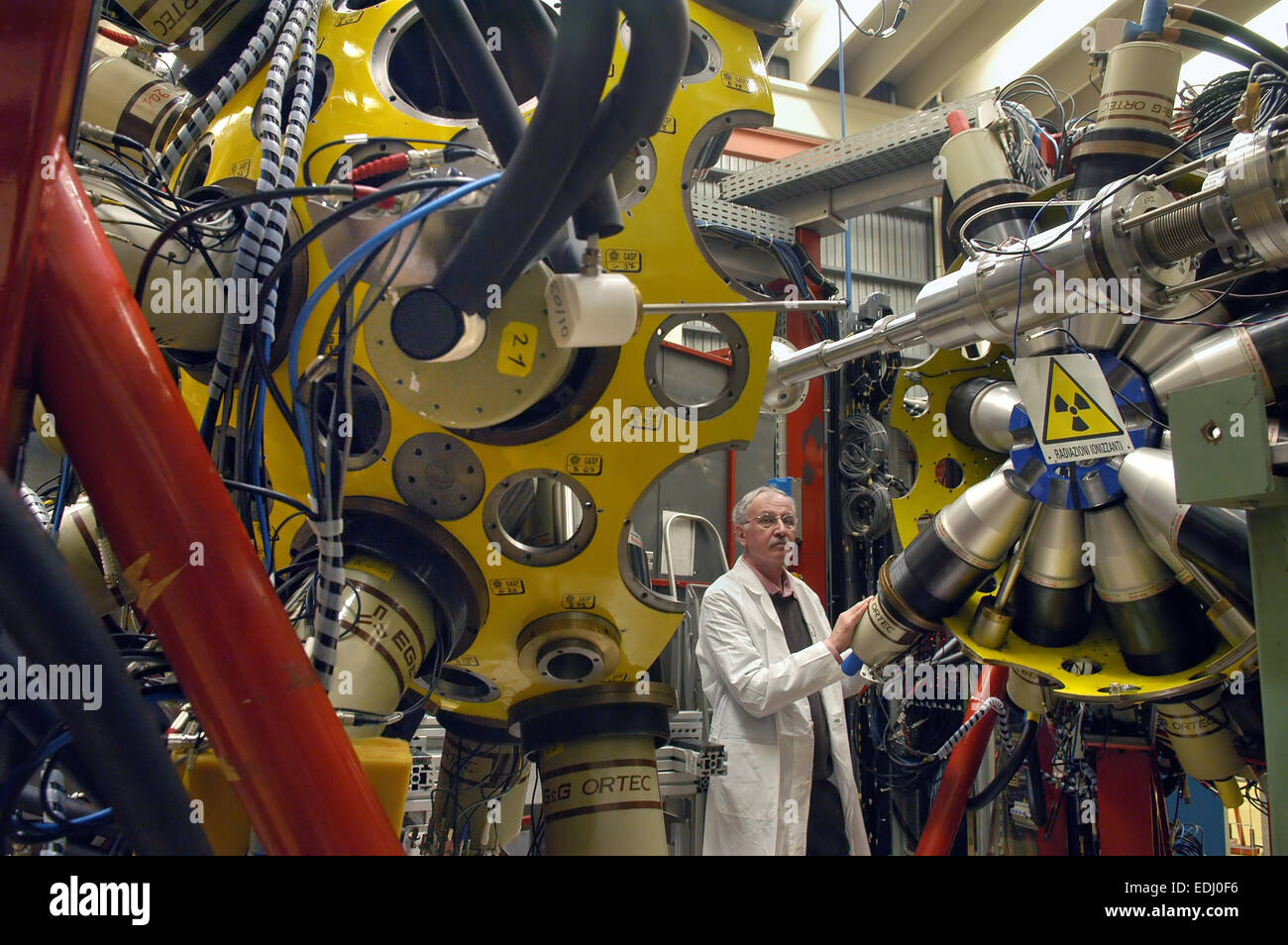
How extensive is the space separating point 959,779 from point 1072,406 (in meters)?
1.66

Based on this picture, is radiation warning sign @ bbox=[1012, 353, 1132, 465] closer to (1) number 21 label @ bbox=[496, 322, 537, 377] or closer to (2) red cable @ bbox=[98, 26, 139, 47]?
(1) number 21 label @ bbox=[496, 322, 537, 377]

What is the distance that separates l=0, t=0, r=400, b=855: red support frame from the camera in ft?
3.34

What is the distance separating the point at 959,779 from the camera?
3.23 m

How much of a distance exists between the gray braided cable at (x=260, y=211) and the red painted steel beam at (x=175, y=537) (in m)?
0.23

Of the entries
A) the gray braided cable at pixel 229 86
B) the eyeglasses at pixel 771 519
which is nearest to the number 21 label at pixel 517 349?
the gray braided cable at pixel 229 86

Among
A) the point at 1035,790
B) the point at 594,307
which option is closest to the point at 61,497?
the point at 594,307

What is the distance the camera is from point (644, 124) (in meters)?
0.95

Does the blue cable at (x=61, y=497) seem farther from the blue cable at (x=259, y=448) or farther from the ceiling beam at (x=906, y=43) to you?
the ceiling beam at (x=906, y=43)

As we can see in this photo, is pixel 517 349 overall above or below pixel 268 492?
above

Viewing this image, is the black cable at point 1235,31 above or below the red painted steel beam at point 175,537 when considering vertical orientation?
above

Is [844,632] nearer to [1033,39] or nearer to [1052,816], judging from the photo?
[1052,816]

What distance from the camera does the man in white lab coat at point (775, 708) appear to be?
2.93 metres
